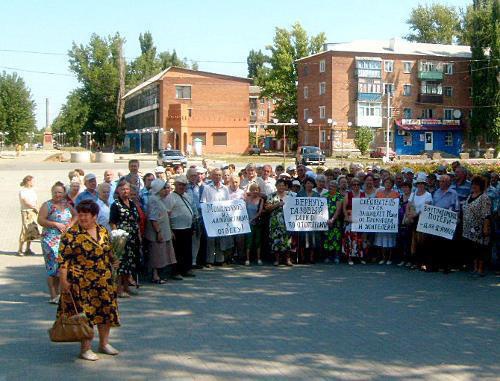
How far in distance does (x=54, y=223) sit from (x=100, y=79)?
95562mm

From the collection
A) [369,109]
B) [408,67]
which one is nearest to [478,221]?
[369,109]

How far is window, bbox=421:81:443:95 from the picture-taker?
268 ft

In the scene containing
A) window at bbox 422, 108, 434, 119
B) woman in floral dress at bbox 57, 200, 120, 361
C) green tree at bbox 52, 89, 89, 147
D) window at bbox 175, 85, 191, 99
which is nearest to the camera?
woman in floral dress at bbox 57, 200, 120, 361

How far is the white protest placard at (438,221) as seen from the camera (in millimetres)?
12609

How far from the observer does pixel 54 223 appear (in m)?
9.54

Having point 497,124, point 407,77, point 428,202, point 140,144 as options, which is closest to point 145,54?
point 140,144

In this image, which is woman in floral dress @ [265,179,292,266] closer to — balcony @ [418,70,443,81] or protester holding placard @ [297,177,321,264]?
protester holding placard @ [297,177,321,264]

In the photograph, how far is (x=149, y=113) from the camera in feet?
298

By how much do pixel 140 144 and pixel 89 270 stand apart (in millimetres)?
88897

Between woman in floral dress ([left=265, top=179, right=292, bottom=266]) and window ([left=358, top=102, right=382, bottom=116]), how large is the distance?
219 ft

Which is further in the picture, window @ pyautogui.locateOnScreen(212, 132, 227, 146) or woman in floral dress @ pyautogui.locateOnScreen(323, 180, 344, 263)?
window @ pyautogui.locateOnScreen(212, 132, 227, 146)

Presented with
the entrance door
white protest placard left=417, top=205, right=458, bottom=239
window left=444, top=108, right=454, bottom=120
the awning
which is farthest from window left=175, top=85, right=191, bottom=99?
white protest placard left=417, top=205, right=458, bottom=239

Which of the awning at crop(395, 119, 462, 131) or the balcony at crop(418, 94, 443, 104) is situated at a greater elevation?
the balcony at crop(418, 94, 443, 104)

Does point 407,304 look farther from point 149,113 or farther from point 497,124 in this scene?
point 149,113
